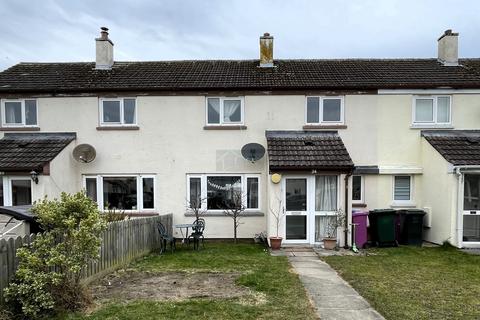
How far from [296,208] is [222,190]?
122 inches

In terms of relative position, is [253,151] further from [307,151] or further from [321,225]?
[321,225]

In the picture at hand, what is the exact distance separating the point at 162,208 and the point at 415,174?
9612 millimetres

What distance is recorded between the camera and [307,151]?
1301 centimetres

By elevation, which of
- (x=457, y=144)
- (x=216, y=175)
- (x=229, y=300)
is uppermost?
(x=457, y=144)

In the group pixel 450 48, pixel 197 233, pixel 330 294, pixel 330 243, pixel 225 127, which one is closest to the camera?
pixel 330 294

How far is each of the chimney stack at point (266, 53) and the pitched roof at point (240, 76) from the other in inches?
14.8

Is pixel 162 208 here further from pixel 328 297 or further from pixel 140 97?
pixel 328 297

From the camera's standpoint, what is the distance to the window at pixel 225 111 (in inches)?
567

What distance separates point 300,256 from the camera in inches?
437

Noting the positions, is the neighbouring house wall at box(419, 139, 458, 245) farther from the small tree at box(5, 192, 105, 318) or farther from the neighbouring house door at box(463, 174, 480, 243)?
the small tree at box(5, 192, 105, 318)

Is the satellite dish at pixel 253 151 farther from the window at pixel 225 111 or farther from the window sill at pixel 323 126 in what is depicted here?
the window sill at pixel 323 126

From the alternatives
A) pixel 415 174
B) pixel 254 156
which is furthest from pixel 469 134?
pixel 254 156

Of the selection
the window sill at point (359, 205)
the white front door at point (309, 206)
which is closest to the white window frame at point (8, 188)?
the white front door at point (309, 206)

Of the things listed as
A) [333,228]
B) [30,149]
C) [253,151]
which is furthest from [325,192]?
[30,149]
